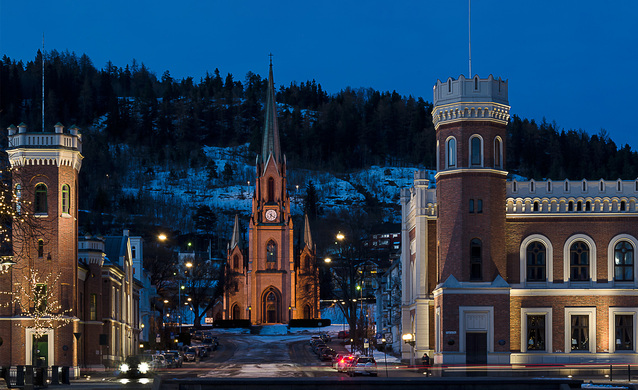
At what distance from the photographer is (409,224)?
71938 millimetres

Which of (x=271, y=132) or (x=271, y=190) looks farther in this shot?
(x=271, y=190)

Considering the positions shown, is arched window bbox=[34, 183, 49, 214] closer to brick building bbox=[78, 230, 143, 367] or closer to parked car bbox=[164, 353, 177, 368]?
brick building bbox=[78, 230, 143, 367]

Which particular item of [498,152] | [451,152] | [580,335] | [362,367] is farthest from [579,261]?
[362,367]

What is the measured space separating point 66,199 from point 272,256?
89082 mm

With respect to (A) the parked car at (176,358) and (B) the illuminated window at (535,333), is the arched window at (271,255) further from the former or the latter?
(B) the illuminated window at (535,333)

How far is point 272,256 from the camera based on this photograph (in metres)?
157

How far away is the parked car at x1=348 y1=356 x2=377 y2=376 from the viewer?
56919 mm

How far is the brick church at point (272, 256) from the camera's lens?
15525 centimetres

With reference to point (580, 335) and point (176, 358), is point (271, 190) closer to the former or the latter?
point (176, 358)

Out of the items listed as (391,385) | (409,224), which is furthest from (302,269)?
(391,385)

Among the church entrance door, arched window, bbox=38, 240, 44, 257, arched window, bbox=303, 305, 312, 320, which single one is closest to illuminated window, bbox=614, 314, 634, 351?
arched window, bbox=38, 240, 44, 257

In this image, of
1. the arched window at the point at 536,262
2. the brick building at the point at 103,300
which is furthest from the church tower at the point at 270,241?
the arched window at the point at 536,262

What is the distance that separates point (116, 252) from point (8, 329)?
918 inches

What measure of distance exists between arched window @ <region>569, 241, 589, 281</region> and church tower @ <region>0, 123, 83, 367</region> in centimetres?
3234
